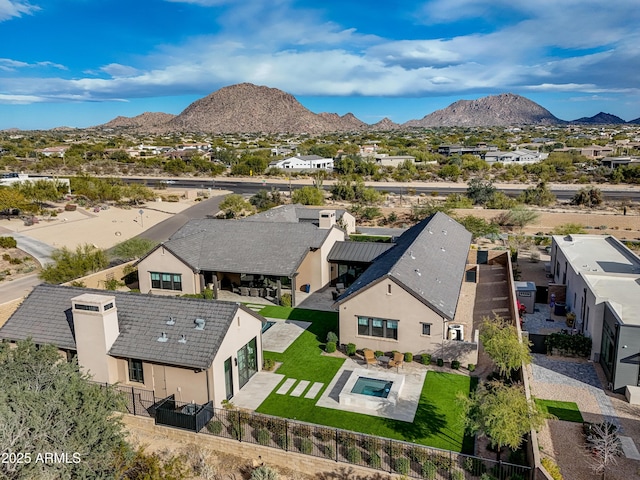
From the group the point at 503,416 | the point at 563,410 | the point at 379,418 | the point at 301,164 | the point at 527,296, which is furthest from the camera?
the point at 301,164

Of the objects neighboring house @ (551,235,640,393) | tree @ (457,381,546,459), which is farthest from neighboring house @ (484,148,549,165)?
tree @ (457,381,546,459)

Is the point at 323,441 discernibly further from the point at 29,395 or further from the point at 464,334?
the point at 464,334

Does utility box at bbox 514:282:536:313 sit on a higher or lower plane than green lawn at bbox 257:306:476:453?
higher

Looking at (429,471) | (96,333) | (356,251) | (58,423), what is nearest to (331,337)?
(429,471)

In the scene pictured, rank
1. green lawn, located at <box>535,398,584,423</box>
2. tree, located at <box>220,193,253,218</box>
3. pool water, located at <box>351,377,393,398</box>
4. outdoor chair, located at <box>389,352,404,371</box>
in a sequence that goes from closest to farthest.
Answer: green lawn, located at <box>535,398,584,423</box> → pool water, located at <box>351,377,393,398</box> → outdoor chair, located at <box>389,352,404,371</box> → tree, located at <box>220,193,253,218</box>

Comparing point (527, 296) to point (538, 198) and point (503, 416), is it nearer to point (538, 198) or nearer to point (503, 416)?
point (503, 416)

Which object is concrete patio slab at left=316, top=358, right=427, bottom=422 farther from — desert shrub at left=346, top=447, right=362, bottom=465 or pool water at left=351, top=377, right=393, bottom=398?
desert shrub at left=346, top=447, right=362, bottom=465

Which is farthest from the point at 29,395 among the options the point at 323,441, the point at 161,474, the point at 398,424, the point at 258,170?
the point at 258,170
